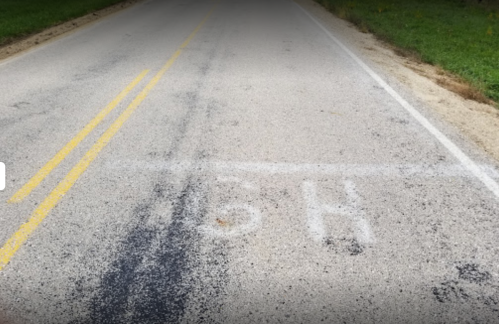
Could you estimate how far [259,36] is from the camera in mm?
12047

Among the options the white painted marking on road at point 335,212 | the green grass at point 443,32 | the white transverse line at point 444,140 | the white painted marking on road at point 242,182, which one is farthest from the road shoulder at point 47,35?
the green grass at point 443,32

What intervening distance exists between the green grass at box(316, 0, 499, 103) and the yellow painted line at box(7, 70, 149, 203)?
6.07 metres

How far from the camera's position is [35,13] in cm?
1552

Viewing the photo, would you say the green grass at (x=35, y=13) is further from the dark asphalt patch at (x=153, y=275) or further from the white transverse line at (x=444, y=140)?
the dark asphalt patch at (x=153, y=275)

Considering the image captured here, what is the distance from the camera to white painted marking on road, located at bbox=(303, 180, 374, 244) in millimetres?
3201

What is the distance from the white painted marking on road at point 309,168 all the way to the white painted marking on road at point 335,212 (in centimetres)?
29

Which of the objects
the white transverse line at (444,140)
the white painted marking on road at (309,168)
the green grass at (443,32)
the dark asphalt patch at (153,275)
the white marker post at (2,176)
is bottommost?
the green grass at (443,32)

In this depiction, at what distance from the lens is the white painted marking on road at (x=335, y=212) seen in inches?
126

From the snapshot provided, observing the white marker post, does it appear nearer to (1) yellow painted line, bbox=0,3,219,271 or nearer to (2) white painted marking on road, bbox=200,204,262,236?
(1) yellow painted line, bbox=0,3,219,271

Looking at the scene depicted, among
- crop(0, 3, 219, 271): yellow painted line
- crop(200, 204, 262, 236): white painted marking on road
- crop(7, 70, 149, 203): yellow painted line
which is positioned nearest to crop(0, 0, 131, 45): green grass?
crop(7, 70, 149, 203): yellow painted line

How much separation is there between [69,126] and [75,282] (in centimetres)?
312

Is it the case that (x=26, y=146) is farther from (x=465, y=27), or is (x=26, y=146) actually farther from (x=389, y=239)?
(x=465, y=27)

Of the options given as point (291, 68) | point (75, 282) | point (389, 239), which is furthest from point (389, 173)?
point (291, 68)

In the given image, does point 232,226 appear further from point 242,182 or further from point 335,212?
point 335,212
